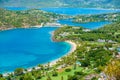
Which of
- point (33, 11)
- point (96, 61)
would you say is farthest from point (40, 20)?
point (96, 61)

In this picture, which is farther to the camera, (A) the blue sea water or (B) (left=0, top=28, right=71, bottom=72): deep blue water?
(B) (left=0, top=28, right=71, bottom=72): deep blue water

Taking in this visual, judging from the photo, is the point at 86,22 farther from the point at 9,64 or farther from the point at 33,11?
the point at 9,64

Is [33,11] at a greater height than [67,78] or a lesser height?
greater

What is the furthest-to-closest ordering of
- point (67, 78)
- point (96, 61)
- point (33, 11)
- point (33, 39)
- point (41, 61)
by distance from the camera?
A: point (33, 11) < point (33, 39) < point (41, 61) < point (96, 61) < point (67, 78)

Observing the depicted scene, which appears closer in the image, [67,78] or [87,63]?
[67,78]

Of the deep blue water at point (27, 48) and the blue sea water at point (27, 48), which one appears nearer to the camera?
the blue sea water at point (27, 48)

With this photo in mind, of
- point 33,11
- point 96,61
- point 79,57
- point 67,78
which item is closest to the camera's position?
point 67,78
